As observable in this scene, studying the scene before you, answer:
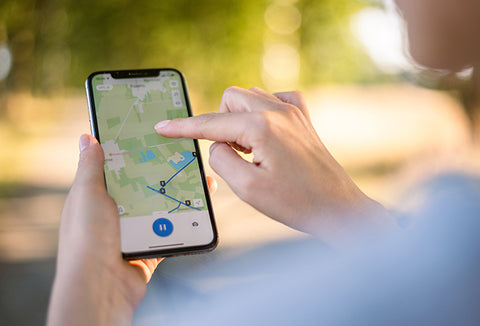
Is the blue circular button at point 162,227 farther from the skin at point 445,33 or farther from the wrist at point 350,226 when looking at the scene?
the skin at point 445,33

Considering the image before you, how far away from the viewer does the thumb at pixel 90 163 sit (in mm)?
1178

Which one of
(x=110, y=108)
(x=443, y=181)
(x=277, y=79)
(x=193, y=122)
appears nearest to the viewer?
(x=443, y=181)

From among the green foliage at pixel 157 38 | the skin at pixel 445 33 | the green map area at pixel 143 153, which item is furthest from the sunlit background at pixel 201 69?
the skin at pixel 445 33

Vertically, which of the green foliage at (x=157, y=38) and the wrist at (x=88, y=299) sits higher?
the green foliage at (x=157, y=38)

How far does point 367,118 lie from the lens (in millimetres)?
10727

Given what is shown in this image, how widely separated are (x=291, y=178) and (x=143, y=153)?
52cm

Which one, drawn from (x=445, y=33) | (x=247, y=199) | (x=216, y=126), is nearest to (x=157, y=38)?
(x=216, y=126)

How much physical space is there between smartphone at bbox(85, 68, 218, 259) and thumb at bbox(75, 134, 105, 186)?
0.23ft

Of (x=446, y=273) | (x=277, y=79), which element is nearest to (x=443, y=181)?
(x=446, y=273)

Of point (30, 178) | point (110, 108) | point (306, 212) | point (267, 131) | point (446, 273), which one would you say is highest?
point (30, 178)

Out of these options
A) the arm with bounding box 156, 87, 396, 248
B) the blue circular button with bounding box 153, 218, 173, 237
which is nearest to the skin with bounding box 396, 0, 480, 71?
the arm with bounding box 156, 87, 396, 248

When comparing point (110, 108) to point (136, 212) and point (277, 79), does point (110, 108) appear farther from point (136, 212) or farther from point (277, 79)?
point (277, 79)

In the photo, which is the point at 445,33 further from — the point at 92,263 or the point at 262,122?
the point at 92,263

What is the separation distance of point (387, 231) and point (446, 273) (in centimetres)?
30
